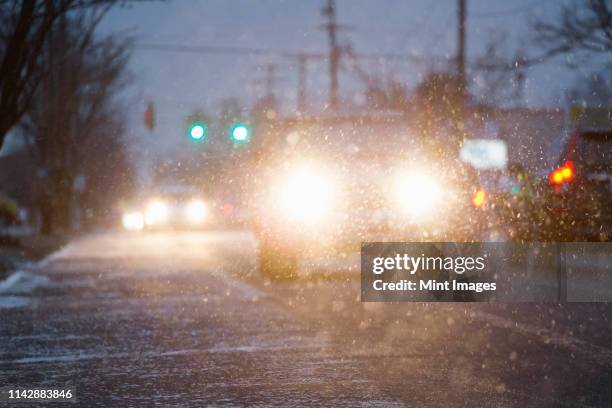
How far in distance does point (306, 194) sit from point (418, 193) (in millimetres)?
2054

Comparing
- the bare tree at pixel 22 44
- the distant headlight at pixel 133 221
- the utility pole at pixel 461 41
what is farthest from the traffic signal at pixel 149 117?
the distant headlight at pixel 133 221

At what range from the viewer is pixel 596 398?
7.32 meters

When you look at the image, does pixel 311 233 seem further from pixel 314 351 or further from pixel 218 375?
pixel 218 375

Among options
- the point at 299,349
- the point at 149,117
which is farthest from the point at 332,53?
the point at 299,349

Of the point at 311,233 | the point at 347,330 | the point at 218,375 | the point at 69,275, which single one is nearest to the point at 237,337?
the point at 347,330

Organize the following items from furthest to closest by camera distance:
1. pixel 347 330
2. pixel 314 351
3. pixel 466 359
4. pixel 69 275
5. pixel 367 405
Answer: pixel 69 275 < pixel 347 330 < pixel 314 351 < pixel 466 359 < pixel 367 405

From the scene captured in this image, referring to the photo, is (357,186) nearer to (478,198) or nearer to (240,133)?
(478,198)

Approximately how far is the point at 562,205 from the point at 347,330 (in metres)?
7.57

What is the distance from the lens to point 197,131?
86.1ft

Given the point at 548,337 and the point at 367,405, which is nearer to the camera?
the point at 367,405

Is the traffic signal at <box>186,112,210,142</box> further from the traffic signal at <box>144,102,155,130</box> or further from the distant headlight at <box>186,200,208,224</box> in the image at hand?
the distant headlight at <box>186,200,208,224</box>

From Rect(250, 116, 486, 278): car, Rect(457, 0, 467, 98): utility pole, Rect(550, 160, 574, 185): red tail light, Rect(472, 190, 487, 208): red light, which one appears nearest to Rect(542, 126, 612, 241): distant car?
Rect(550, 160, 574, 185): red tail light

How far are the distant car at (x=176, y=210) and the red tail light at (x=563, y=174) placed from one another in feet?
163

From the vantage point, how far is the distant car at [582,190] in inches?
673
